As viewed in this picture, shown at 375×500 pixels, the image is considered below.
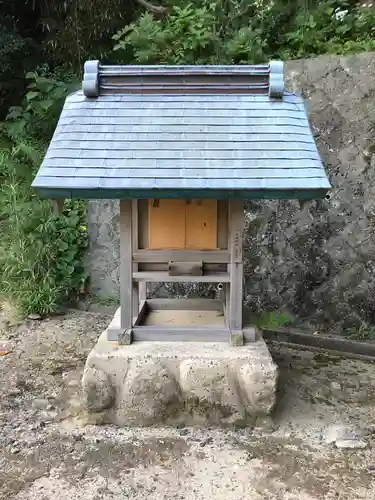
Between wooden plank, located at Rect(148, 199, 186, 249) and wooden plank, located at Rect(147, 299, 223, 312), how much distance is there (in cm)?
102

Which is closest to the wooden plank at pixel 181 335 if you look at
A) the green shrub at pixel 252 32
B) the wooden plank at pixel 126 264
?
the wooden plank at pixel 126 264

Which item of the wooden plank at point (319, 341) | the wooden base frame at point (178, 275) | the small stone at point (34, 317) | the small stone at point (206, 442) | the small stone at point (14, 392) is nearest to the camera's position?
the small stone at point (206, 442)

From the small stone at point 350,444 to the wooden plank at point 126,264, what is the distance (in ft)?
5.34

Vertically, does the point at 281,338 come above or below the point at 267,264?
below

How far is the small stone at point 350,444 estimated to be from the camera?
11.3 feet

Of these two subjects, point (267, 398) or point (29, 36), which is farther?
point (29, 36)

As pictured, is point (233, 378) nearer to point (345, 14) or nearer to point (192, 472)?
point (192, 472)

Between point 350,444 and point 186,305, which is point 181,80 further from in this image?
point 350,444

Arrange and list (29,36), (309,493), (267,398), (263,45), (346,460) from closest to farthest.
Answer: (309,493) < (346,460) < (267,398) < (263,45) < (29,36)

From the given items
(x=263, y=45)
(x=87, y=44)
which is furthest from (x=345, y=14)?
(x=87, y=44)

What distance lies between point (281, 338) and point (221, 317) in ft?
4.79

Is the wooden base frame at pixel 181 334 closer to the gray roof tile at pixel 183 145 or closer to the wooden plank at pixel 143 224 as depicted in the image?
the wooden plank at pixel 143 224

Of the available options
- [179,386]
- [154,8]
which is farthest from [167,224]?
Answer: [154,8]

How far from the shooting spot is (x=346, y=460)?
130 inches
